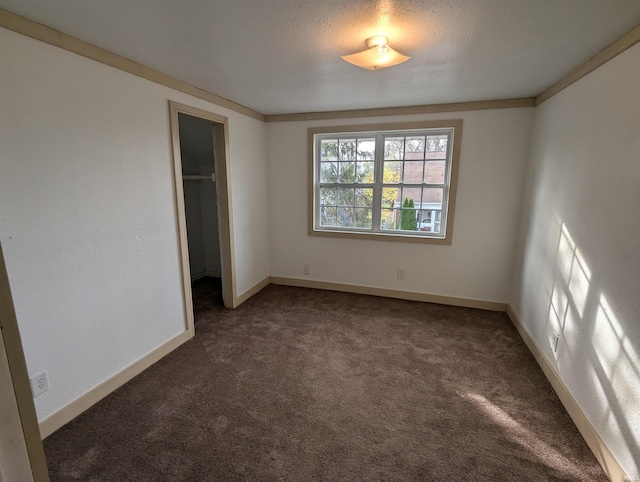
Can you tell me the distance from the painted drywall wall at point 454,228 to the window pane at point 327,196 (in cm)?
22

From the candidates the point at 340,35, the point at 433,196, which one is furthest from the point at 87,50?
the point at 433,196

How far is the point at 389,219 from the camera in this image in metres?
3.80

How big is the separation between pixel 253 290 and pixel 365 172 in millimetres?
1996

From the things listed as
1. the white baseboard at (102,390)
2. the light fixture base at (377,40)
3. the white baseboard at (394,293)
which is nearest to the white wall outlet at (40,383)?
the white baseboard at (102,390)

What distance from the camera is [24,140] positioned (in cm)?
161

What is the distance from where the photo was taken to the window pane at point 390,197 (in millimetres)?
3725

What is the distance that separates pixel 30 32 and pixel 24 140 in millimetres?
545

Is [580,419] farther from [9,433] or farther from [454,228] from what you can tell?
[9,433]

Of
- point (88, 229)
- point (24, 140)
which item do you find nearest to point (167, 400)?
point (88, 229)

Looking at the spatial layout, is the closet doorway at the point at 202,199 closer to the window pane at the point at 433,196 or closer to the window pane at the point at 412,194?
the window pane at the point at 412,194

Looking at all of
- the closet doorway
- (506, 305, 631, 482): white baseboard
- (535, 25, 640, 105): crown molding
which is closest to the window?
(535, 25, 640, 105): crown molding

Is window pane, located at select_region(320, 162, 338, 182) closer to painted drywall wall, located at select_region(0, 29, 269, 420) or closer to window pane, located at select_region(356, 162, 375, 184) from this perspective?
window pane, located at select_region(356, 162, 375, 184)

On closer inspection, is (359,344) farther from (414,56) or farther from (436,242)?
(414,56)

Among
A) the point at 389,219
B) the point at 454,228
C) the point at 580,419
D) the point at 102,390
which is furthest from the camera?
the point at 389,219
